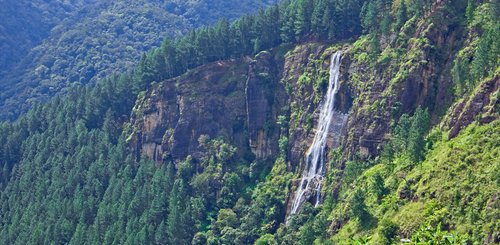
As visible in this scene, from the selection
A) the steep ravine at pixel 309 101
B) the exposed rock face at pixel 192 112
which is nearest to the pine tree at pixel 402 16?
the steep ravine at pixel 309 101

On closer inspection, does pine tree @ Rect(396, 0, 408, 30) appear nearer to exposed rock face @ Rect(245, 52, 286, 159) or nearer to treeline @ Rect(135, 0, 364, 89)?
treeline @ Rect(135, 0, 364, 89)

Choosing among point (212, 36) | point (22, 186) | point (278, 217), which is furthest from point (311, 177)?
point (22, 186)

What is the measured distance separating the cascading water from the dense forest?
227 cm

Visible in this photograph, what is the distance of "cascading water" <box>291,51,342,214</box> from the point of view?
130 m

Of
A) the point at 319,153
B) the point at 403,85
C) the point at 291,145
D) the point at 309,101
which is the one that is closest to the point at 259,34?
the point at 309,101

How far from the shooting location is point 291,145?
14125cm

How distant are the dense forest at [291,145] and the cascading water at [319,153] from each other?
7.44ft

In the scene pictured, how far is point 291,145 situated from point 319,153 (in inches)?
344

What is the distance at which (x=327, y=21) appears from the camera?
5763 inches

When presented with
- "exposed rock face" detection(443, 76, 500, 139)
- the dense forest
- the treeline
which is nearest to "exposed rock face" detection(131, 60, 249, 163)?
the dense forest

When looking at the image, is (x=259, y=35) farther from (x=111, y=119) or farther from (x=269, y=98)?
(x=111, y=119)

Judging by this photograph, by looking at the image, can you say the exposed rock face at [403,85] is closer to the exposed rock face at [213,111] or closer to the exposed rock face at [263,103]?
the exposed rock face at [263,103]

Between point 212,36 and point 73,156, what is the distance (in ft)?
136

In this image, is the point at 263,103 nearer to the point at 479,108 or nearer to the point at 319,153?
the point at 319,153
